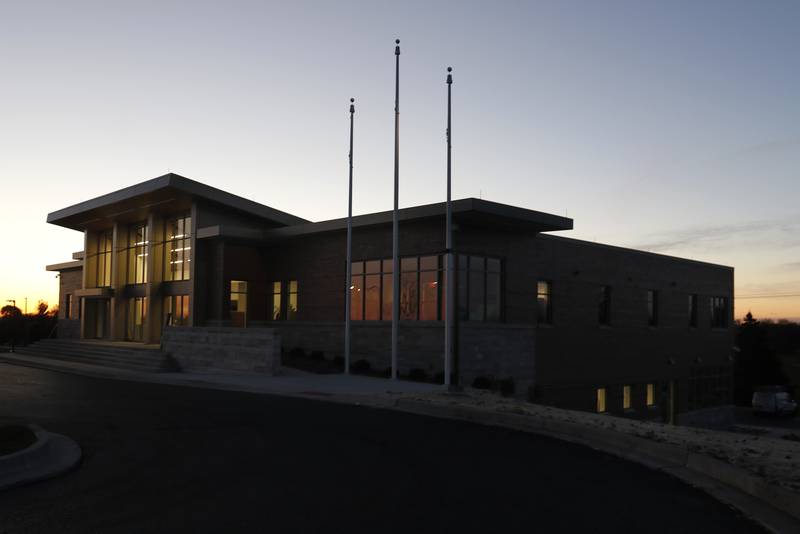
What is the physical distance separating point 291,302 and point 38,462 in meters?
27.5

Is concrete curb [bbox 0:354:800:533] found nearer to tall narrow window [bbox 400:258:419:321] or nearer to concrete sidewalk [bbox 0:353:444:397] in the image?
concrete sidewalk [bbox 0:353:444:397]

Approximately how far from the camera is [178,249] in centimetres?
3891

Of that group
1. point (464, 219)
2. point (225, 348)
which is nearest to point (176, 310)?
point (225, 348)

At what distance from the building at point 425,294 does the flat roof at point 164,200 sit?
4.1 inches

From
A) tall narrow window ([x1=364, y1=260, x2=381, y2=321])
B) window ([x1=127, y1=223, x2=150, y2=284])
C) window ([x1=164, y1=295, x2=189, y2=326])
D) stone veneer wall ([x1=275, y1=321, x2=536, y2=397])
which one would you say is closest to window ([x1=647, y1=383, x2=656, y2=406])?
stone veneer wall ([x1=275, y1=321, x2=536, y2=397])

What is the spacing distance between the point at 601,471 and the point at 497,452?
2.05 meters

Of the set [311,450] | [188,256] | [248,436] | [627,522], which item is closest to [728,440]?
[627,522]

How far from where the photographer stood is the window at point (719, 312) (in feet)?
156

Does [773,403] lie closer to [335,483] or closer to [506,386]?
[506,386]

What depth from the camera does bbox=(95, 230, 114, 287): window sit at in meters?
46.1

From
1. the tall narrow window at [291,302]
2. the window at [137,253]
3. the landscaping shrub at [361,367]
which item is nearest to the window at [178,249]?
the window at [137,253]

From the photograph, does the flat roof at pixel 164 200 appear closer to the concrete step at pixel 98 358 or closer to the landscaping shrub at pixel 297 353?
the landscaping shrub at pixel 297 353

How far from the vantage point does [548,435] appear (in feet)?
45.9

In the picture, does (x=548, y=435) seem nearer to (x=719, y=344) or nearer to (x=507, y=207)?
(x=507, y=207)
